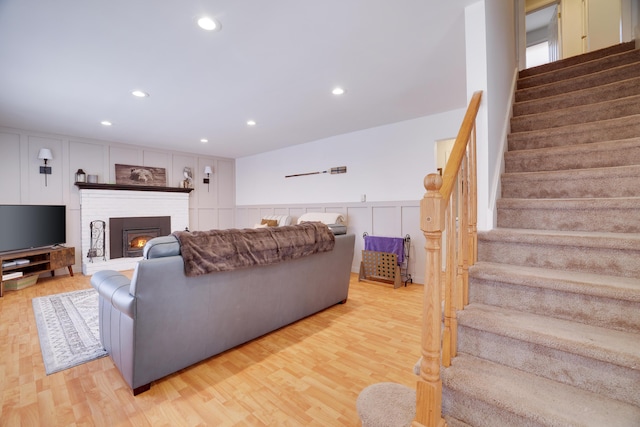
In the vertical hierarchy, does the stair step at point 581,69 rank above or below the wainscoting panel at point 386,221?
above

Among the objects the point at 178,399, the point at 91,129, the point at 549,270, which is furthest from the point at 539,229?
the point at 91,129

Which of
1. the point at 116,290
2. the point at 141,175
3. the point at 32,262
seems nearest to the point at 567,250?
the point at 116,290

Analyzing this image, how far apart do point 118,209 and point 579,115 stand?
698cm

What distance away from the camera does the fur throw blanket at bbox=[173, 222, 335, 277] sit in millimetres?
1864

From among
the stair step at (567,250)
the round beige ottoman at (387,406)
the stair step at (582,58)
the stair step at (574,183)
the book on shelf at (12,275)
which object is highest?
the stair step at (582,58)

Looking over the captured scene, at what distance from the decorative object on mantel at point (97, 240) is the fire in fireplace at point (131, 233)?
0.40ft

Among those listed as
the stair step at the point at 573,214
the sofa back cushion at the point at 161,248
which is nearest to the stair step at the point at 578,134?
the stair step at the point at 573,214

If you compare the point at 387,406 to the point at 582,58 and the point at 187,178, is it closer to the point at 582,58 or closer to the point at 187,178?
the point at 582,58

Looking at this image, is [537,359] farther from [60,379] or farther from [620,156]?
[60,379]

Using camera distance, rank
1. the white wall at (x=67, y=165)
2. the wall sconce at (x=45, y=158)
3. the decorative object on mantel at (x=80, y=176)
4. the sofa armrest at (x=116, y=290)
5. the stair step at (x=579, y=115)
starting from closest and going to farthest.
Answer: the sofa armrest at (x=116, y=290) → the stair step at (x=579, y=115) → the white wall at (x=67, y=165) → the wall sconce at (x=45, y=158) → the decorative object on mantel at (x=80, y=176)

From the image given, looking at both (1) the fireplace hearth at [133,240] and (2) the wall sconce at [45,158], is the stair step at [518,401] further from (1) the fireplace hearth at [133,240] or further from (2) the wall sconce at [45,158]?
(2) the wall sconce at [45,158]

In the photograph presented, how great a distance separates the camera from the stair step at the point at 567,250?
4.34 feet

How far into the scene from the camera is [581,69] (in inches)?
110

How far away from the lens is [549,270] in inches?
57.6
